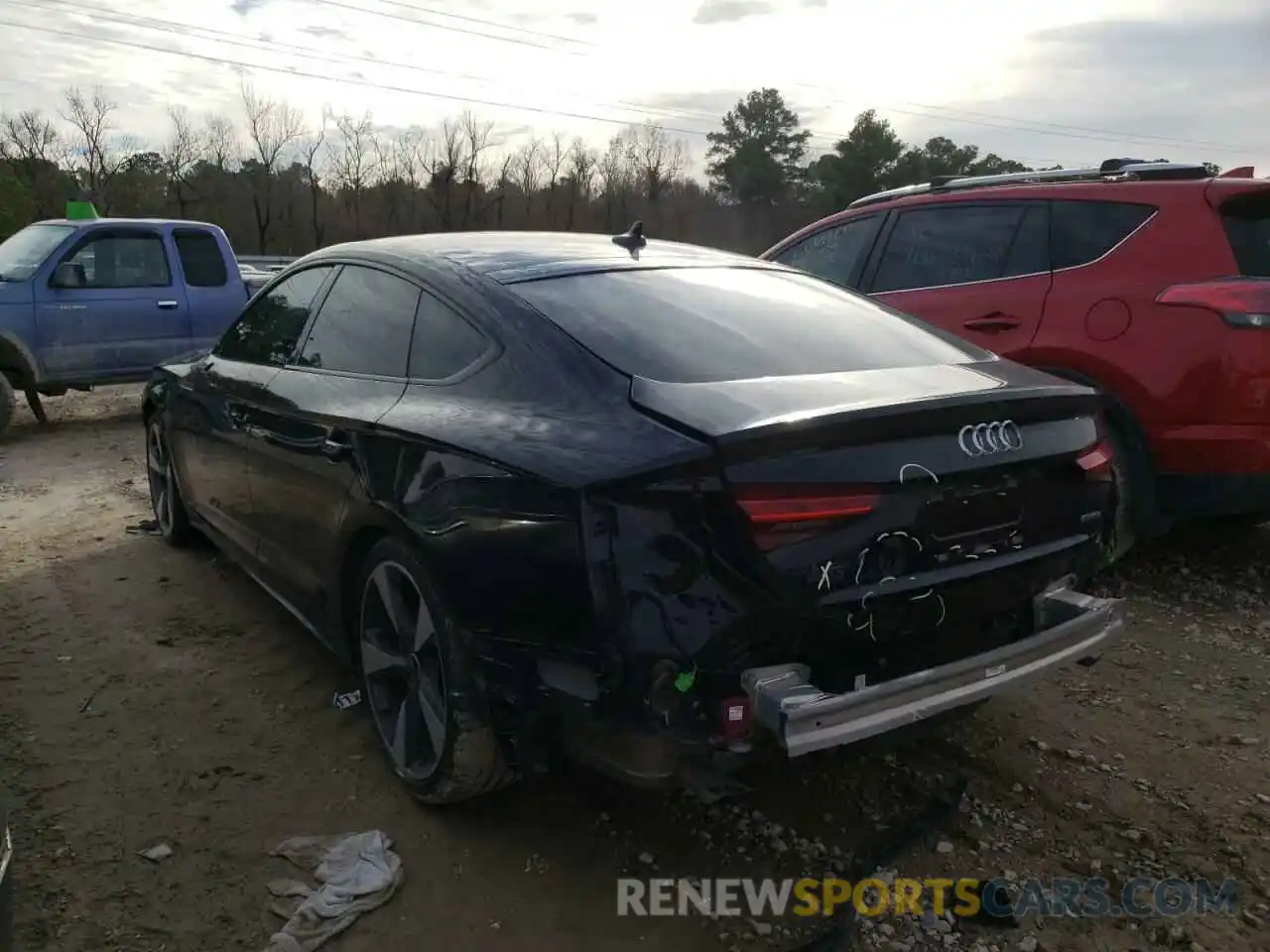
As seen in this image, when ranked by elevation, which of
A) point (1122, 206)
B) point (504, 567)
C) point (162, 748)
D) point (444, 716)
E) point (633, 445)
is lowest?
point (162, 748)

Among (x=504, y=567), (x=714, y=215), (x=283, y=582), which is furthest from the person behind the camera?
(x=714, y=215)

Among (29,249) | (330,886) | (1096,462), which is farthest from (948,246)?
(29,249)

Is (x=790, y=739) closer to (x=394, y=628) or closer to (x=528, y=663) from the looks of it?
(x=528, y=663)

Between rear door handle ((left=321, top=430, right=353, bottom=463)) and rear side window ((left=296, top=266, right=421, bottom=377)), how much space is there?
0.23 meters

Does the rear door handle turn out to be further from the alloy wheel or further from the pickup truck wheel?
the pickup truck wheel

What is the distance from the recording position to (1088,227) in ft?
15.4

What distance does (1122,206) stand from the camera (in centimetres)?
459

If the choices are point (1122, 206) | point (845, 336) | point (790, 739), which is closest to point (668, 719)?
point (790, 739)

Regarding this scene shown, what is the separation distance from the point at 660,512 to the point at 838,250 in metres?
4.44

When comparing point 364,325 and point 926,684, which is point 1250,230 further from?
point 364,325

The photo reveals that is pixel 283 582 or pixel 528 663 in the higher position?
pixel 528 663

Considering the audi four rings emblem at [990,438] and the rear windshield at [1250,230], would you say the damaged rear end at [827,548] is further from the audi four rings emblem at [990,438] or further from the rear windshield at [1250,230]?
the rear windshield at [1250,230]

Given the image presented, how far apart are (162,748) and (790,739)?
2.26 metres

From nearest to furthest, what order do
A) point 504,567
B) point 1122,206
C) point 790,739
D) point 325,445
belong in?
point 790,739, point 504,567, point 325,445, point 1122,206
